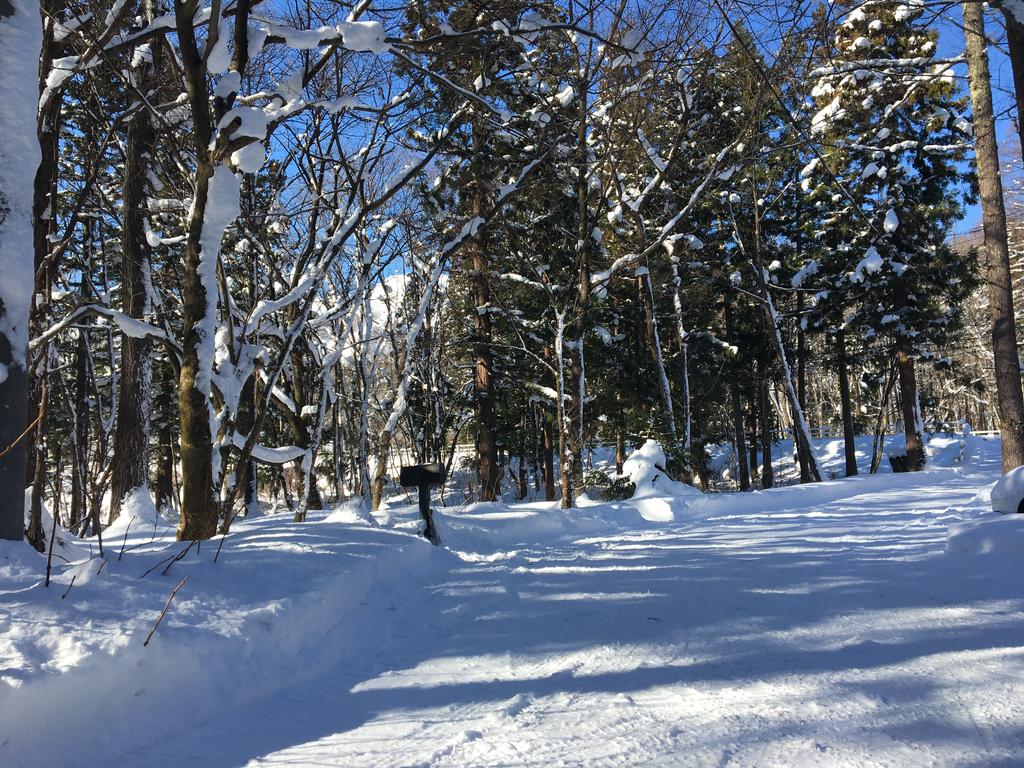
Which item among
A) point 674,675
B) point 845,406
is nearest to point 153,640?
point 674,675

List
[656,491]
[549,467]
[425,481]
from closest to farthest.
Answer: [425,481] → [656,491] → [549,467]

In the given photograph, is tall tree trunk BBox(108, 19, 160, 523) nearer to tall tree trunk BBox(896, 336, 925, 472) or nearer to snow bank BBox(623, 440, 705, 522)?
snow bank BBox(623, 440, 705, 522)

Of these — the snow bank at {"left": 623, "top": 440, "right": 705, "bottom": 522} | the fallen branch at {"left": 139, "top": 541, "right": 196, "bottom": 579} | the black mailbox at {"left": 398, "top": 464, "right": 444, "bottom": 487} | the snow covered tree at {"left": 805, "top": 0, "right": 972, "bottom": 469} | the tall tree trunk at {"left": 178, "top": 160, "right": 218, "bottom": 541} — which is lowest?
the snow bank at {"left": 623, "top": 440, "right": 705, "bottom": 522}

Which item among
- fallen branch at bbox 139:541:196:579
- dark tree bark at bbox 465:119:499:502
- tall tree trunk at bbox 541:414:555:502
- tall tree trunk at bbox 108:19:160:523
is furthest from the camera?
tall tree trunk at bbox 541:414:555:502

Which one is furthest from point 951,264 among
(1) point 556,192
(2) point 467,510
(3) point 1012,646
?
(3) point 1012,646

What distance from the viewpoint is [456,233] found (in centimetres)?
1228

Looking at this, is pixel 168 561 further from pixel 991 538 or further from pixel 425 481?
pixel 991 538

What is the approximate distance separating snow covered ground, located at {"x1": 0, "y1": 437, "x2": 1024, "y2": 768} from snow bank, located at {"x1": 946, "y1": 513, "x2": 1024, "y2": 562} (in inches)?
1.1

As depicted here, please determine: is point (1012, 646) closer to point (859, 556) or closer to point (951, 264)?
point (859, 556)

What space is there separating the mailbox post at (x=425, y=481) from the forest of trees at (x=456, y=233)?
4.89 ft

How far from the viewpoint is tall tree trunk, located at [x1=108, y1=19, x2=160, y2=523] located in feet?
27.5

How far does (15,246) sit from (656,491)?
1114cm

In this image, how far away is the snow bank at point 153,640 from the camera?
Result: 8.34ft

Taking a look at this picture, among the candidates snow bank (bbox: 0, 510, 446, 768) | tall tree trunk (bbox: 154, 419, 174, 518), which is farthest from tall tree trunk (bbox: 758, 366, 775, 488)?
snow bank (bbox: 0, 510, 446, 768)
